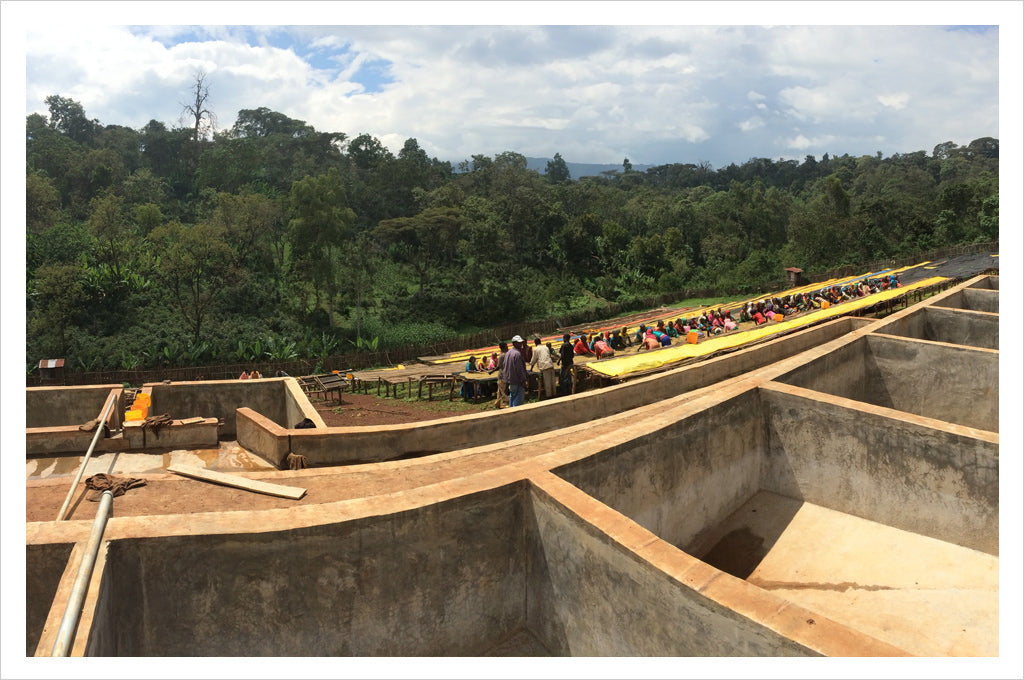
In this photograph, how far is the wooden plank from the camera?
6527mm

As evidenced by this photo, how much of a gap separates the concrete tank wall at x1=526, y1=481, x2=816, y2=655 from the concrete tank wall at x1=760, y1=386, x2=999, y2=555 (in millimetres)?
4219

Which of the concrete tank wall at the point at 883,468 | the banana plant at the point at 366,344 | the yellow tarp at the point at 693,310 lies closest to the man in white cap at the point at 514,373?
the concrete tank wall at the point at 883,468

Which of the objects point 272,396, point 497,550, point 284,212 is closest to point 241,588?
point 497,550

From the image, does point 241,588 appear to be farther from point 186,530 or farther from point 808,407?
point 808,407

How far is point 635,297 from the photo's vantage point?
41625mm

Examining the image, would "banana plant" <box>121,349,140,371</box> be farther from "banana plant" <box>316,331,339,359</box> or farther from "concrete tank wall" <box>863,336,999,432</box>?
"concrete tank wall" <box>863,336,999,432</box>

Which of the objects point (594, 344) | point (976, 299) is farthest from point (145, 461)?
point (976, 299)

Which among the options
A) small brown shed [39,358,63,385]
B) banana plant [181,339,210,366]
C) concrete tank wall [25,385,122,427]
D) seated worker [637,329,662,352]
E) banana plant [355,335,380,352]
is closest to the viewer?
concrete tank wall [25,385,122,427]

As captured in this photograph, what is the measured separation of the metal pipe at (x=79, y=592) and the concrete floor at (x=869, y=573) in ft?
18.1

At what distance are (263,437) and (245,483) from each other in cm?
253

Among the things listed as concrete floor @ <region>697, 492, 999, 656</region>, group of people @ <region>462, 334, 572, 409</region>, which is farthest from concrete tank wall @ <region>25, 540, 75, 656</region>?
group of people @ <region>462, 334, 572, 409</region>

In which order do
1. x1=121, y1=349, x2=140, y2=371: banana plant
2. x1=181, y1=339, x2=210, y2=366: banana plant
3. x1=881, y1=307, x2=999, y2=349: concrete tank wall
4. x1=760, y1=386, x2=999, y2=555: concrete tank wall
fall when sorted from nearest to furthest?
x1=760, y1=386, x2=999, y2=555: concrete tank wall < x1=881, y1=307, x2=999, y2=349: concrete tank wall < x1=121, y1=349, x2=140, y2=371: banana plant < x1=181, y1=339, x2=210, y2=366: banana plant

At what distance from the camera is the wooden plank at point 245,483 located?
6.53m

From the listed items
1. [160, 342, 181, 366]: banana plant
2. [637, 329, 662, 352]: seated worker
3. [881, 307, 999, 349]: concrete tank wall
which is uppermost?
[881, 307, 999, 349]: concrete tank wall
